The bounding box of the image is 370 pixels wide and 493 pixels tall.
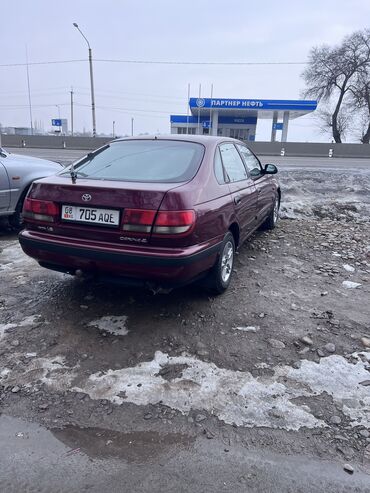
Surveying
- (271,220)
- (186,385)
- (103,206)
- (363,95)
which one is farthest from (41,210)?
(363,95)

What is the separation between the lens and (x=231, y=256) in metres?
4.18

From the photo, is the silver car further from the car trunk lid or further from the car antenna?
the car trunk lid

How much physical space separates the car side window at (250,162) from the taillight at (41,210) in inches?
101

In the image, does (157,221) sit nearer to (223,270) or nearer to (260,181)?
(223,270)

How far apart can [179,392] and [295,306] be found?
5.81 ft

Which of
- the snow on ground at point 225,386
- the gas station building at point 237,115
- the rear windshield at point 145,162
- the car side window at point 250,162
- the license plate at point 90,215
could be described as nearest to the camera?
the snow on ground at point 225,386

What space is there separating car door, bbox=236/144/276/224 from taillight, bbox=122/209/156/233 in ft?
7.88

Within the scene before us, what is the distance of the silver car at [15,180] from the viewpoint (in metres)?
5.88

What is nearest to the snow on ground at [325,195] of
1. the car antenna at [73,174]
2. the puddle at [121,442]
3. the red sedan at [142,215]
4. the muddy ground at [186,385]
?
the muddy ground at [186,385]

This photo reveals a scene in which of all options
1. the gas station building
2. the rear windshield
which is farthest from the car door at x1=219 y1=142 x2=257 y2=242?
the gas station building

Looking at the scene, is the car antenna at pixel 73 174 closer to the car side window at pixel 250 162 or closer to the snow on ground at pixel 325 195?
the car side window at pixel 250 162

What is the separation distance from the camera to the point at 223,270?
399 cm

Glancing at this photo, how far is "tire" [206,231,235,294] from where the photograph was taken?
379 centimetres

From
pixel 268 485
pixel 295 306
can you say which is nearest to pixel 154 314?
pixel 295 306
